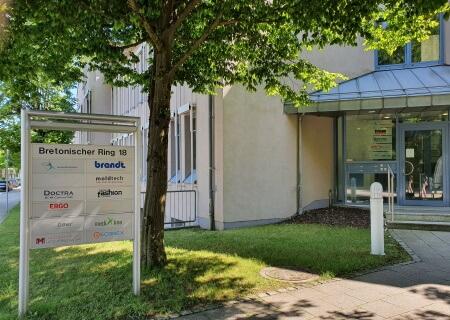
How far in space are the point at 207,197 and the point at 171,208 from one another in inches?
108

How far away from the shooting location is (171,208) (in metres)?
14.3

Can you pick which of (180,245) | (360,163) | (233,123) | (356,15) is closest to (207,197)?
(233,123)

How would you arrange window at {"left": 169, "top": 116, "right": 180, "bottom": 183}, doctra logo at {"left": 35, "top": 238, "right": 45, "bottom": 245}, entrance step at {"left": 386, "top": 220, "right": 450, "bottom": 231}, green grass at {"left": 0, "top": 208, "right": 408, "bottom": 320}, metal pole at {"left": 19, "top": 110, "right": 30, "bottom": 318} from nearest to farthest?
metal pole at {"left": 19, "top": 110, "right": 30, "bottom": 318}, doctra logo at {"left": 35, "top": 238, "right": 45, "bottom": 245}, green grass at {"left": 0, "top": 208, "right": 408, "bottom": 320}, entrance step at {"left": 386, "top": 220, "right": 450, "bottom": 231}, window at {"left": 169, "top": 116, "right": 180, "bottom": 183}

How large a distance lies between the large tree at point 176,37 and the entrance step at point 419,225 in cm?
418

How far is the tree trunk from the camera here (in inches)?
253

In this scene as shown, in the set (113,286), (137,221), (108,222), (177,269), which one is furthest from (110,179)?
(177,269)

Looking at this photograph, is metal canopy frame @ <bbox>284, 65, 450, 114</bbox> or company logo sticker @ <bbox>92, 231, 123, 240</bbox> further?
metal canopy frame @ <bbox>284, 65, 450, 114</bbox>

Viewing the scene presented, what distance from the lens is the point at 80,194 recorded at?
513 centimetres

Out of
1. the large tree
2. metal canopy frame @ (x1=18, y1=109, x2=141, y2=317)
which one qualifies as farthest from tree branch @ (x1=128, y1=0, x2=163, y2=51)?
metal canopy frame @ (x1=18, y1=109, x2=141, y2=317)

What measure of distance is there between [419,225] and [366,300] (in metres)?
6.19

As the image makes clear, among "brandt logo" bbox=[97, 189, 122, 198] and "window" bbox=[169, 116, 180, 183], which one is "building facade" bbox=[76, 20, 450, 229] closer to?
"window" bbox=[169, 116, 180, 183]

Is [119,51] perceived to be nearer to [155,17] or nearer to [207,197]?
[155,17]

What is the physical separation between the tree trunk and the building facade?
199 inches

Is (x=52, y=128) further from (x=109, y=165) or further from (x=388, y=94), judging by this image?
(x=388, y=94)
